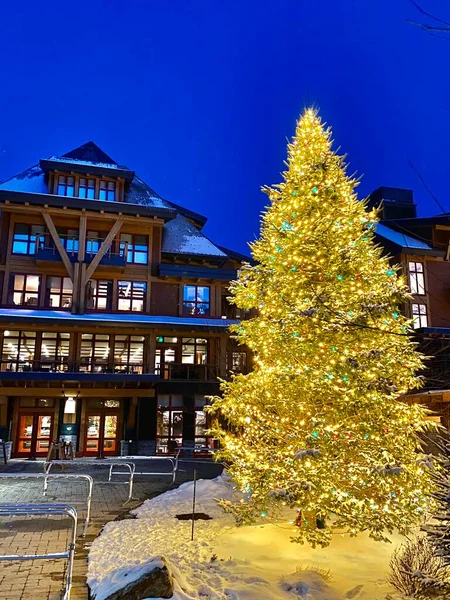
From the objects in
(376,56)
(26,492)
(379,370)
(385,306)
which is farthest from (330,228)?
(26,492)

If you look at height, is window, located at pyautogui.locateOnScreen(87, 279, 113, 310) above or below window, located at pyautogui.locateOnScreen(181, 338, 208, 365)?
above

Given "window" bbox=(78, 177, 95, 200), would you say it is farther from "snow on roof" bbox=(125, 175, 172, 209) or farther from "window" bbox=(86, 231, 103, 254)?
"window" bbox=(86, 231, 103, 254)

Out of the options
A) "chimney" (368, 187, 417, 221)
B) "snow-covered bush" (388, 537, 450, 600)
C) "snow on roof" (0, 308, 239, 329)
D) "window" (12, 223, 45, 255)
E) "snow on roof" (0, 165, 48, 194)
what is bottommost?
"snow-covered bush" (388, 537, 450, 600)

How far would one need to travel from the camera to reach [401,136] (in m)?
5.91

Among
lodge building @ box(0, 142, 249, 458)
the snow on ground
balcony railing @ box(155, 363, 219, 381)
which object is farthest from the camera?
balcony railing @ box(155, 363, 219, 381)

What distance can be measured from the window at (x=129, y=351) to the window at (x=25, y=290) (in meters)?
4.76

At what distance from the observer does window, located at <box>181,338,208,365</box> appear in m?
25.1

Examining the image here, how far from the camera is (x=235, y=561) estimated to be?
6.89 m

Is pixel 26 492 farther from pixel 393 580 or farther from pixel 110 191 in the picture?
pixel 110 191

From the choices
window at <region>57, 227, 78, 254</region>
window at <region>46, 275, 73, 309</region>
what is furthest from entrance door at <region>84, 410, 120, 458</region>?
window at <region>57, 227, 78, 254</region>

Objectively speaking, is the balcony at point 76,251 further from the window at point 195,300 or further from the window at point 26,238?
the window at point 195,300

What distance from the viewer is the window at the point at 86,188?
25062mm

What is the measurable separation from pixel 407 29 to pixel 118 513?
10237mm

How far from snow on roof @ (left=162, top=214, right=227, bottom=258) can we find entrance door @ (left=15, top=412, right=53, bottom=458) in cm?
1109
